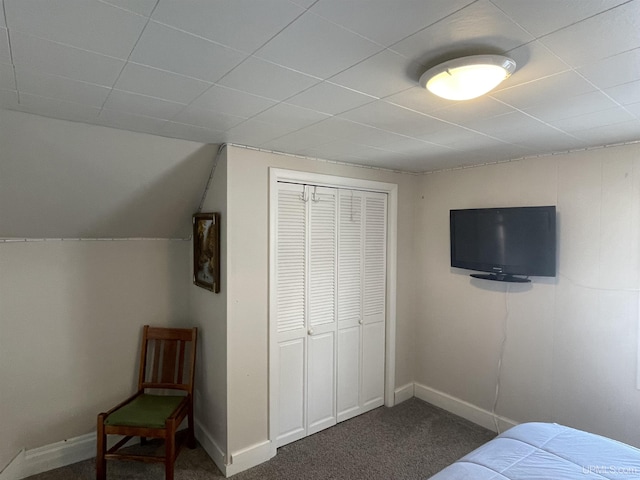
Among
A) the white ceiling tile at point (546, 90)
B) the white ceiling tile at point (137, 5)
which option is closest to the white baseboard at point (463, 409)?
the white ceiling tile at point (546, 90)

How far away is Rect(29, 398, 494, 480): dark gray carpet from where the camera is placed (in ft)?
8.09

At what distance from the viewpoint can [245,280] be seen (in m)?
2.53

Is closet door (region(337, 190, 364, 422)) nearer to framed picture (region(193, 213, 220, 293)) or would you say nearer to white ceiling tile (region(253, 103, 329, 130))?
framed picture (region(193, 213, 220, 293))

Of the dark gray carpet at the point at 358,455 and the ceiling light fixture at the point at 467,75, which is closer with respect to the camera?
the ceiling light fixture at the point at 467,75

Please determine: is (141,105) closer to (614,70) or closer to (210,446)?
(614,70)

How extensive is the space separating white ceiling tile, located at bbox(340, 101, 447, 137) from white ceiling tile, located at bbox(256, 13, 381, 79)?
0.45 metres

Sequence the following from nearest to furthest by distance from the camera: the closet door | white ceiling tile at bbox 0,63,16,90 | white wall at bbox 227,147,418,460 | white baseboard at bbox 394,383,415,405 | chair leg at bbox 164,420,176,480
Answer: white ceiling tile at bbox 0,63,16,90 < chair leg at bbox 164,420,176,480 < white wall at bbox 227,147,418,460 < the closet door < white baseboard at bbox 394,383,415,405

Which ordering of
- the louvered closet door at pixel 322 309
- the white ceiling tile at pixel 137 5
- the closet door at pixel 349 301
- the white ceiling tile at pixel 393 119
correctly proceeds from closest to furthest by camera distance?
the white ceiling tile at pixel 137 5, the white ceiling tile at pixel 393 119, the louvered closet door at pixel 322 309, the closet door at pixel 349 301

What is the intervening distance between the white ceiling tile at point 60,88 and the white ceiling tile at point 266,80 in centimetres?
56

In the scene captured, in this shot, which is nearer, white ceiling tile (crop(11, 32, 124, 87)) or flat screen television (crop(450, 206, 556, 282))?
white ceiling tile (crop(11, 32, 124, 87))

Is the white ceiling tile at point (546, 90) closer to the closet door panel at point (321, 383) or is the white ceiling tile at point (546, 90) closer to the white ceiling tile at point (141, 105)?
the white ceiling tile at point (141, 105)

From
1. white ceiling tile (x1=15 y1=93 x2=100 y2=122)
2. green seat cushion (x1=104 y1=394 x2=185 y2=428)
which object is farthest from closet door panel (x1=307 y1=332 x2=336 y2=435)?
white ceiling tile (x1=15 y1=93 x2=100 y2=122)

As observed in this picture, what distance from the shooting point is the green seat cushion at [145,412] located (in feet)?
7.48

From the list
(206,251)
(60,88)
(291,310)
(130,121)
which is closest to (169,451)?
(291,310)
